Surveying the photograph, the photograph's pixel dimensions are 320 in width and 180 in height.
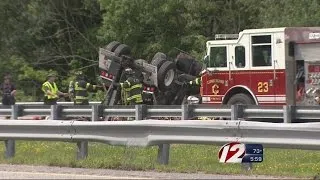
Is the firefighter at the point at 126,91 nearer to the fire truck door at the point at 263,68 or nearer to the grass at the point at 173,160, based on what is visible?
the fire truck door at the point at 263,68

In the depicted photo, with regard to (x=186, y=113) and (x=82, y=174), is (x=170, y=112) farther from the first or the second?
(x=82, y=174)

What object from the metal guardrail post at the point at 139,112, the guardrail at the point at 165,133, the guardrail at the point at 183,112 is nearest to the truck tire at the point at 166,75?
the guardrail at the point at 183,112

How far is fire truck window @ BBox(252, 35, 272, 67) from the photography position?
19.9m

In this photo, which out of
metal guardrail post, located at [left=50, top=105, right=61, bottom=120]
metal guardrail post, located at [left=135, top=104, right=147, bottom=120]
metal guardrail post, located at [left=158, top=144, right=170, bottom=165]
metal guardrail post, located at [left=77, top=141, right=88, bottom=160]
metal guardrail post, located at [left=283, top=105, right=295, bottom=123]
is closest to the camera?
metal guardrail post, located at [left=158, top=144, right=170, bottom=165]

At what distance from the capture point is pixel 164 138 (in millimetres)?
10906

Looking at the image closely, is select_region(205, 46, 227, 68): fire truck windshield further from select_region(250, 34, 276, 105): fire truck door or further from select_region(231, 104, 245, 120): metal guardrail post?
select_region(231, 104, 245, 120): metal guardrail post

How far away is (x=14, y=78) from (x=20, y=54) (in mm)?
1564

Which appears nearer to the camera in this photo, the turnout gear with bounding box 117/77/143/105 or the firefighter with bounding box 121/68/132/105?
the turnout gear with bounding box 117/77/143/105

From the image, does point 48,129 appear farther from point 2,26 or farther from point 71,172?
point 2,26

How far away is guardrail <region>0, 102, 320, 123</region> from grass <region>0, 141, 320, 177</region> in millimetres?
1485

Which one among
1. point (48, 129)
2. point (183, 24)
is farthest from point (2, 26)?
point (48, 129)

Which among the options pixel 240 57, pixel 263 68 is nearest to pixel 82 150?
pixel 263 68

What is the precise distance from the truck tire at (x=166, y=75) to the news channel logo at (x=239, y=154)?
11.4 meters

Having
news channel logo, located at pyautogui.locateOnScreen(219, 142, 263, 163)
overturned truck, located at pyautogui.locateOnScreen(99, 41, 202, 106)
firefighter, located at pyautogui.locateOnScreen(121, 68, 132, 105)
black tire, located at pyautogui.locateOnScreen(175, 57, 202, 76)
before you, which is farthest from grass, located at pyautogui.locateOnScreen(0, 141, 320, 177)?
black tire, located at pyautogui.locateOnScreen(175, 57, 202, 76)
